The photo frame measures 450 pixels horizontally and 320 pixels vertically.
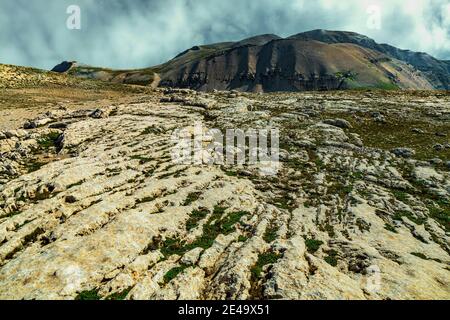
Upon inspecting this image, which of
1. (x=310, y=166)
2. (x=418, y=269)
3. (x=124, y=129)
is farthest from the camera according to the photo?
(x=124, y=129)

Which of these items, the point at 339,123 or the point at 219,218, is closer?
the point at 219,218

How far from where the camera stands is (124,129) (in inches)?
1891

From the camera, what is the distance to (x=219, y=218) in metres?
25.7

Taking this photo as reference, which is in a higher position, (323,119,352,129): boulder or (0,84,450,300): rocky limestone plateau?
(323,119,352,129): boulder

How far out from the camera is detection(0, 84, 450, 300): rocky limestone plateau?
57.3 ft

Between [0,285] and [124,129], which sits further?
[124,129]

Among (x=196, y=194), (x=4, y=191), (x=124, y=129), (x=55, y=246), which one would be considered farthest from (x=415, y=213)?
(x=124, y=129)

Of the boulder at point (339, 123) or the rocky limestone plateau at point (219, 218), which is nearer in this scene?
the rocky limestone plateau at point (219, 218)

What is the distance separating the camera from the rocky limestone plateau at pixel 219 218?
1745cm

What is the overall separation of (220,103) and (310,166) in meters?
35.8

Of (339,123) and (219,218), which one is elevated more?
(339,123)

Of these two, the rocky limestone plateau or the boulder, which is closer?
the rocky limestone plateau

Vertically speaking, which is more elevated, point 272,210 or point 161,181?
point 161,181
